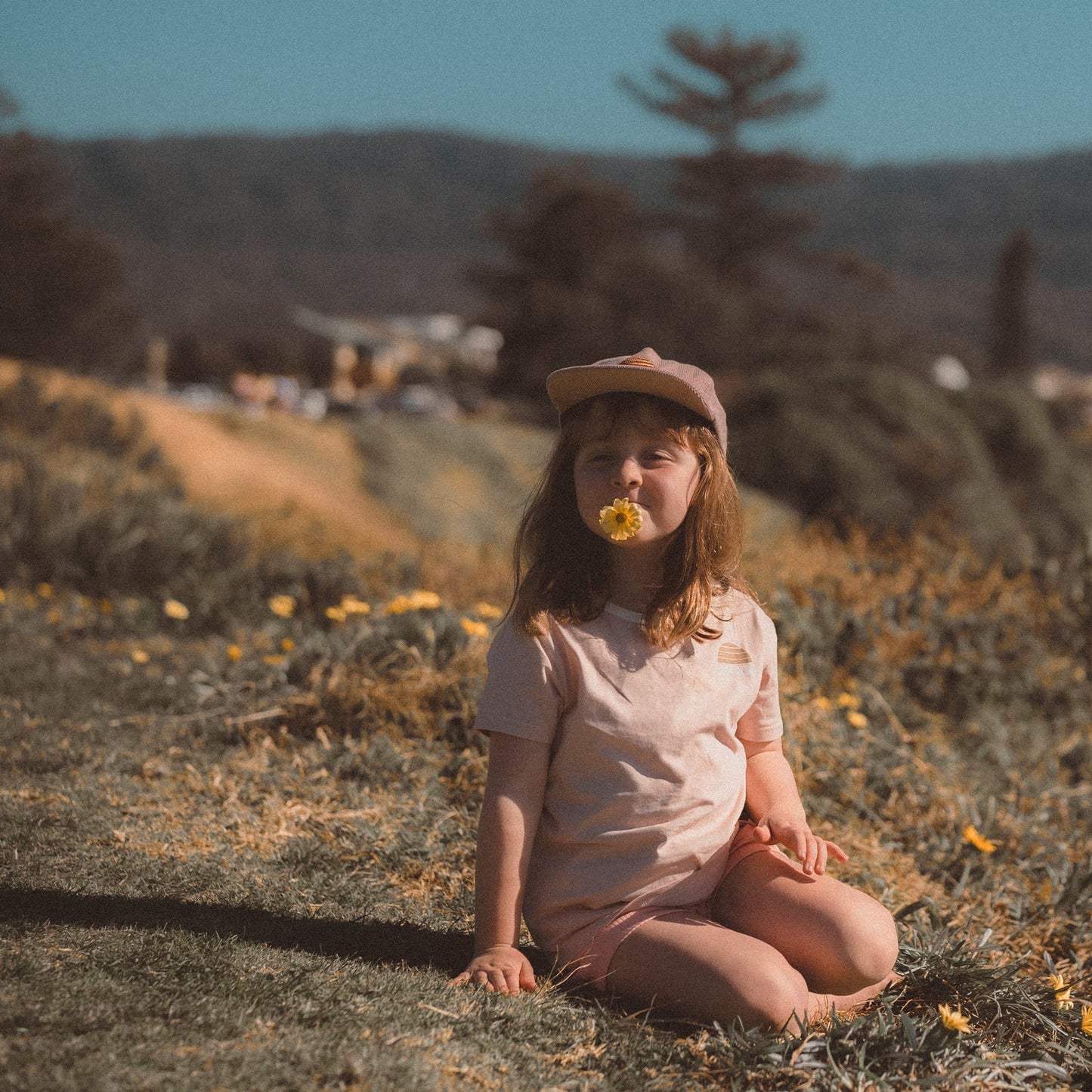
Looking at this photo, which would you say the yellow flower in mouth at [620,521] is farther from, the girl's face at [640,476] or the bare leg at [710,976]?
the bare leg at [710,976]

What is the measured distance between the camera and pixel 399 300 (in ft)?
334

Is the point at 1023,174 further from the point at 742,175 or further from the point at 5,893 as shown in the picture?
the point at 5,893

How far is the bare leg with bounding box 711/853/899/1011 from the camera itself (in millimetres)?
2193

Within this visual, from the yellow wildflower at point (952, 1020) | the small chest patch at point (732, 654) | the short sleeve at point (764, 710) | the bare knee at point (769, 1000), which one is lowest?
the yellow wildflower at point (952, 1020)

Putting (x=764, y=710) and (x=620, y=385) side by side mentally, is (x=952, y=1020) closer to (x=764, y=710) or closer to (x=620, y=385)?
(x=764, y=710)

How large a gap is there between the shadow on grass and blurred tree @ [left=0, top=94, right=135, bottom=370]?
1578 centimetres

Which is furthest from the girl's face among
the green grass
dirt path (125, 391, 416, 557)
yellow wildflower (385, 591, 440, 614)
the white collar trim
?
dirt path (125, 391, 416, 557)

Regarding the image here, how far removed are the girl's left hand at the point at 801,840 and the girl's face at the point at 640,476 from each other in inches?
23.9

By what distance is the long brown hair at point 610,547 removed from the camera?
234cm

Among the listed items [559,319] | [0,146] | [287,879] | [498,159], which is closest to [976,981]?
[287,879]

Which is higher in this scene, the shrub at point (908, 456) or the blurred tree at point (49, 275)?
the blurred tree at point (49, 275)

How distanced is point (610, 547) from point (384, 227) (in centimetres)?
13580

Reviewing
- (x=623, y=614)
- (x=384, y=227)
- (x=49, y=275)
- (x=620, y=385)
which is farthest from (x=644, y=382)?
(x=384, y=227)

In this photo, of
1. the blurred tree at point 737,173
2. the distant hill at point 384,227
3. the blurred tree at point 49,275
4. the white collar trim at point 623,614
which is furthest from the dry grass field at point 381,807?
the distant hill at point 384,227
